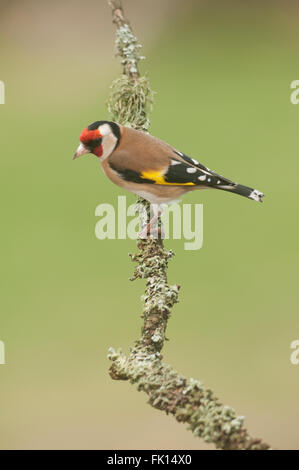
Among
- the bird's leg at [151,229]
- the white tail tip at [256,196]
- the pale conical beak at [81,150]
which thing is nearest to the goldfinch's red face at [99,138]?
the pale conical beak at [81,150]

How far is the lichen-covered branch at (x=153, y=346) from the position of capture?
0.92 meters

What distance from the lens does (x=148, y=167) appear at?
1.36 metres

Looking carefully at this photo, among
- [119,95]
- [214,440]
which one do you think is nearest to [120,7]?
[119,95]

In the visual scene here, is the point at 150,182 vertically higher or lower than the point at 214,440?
higher

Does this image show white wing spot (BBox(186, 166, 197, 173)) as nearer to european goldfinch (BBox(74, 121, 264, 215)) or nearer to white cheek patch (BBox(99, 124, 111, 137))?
european goldfinch (BBox(74, 121, 264, 215))

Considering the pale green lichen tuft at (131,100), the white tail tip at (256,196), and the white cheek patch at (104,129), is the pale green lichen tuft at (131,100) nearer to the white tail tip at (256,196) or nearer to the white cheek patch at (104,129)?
the white cheek patch at (104,129)

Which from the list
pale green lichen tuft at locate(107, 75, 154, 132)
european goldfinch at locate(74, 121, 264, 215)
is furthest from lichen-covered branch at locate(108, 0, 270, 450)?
european goldfinch at locate(74, 121, 264, 215)

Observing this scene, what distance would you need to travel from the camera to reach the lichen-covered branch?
0.92 metres

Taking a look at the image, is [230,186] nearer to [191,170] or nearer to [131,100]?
[191,170]

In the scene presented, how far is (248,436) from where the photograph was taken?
0.87 meters

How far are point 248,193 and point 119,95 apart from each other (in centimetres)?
51

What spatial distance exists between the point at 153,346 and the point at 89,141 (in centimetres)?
53

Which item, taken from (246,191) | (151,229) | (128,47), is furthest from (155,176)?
(128,47)

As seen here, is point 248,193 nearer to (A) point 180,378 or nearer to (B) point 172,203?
(B) point 172,203
